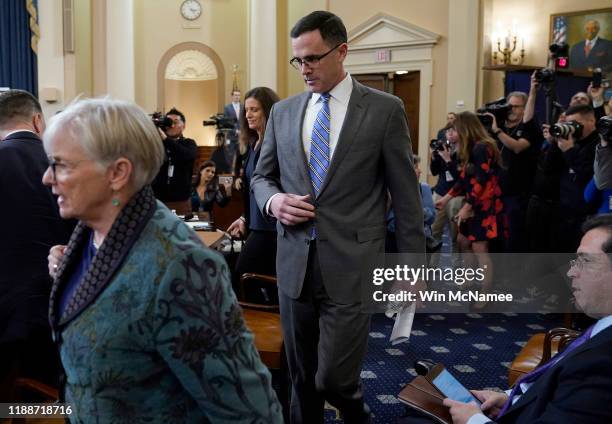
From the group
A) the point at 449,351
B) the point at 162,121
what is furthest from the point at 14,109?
the point at 449,351

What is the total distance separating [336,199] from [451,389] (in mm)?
697

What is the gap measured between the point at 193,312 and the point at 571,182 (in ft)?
12.9

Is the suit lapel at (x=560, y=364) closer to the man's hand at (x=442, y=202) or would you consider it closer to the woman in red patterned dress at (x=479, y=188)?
the woman in red patterned dress at (x=479, y=188)

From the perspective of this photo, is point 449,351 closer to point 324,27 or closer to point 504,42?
point 324,27

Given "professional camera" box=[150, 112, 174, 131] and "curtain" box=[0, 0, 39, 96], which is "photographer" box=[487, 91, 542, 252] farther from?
"curtain" box=[0, 0, 39, 96]

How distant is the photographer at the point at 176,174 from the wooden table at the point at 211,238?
45.8 inches

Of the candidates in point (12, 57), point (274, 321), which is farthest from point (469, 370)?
point (12, 57)

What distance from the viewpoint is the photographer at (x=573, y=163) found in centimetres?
424

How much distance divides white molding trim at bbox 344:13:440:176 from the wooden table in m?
7.02

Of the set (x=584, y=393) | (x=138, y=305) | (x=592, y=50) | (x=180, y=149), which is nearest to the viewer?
(x=138, y=305)

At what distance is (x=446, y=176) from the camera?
5965 millimetres

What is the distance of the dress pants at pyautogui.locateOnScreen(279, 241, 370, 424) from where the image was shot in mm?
2141

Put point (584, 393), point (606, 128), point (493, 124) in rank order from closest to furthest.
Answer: point (584, 393) < point (606, 128) < point (493, 124)

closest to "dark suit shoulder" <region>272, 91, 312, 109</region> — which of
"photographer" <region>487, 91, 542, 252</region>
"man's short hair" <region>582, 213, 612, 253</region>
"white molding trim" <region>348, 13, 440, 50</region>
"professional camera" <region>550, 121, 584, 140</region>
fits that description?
"man's short hair" <region>582, 213, 612, 253</region>
